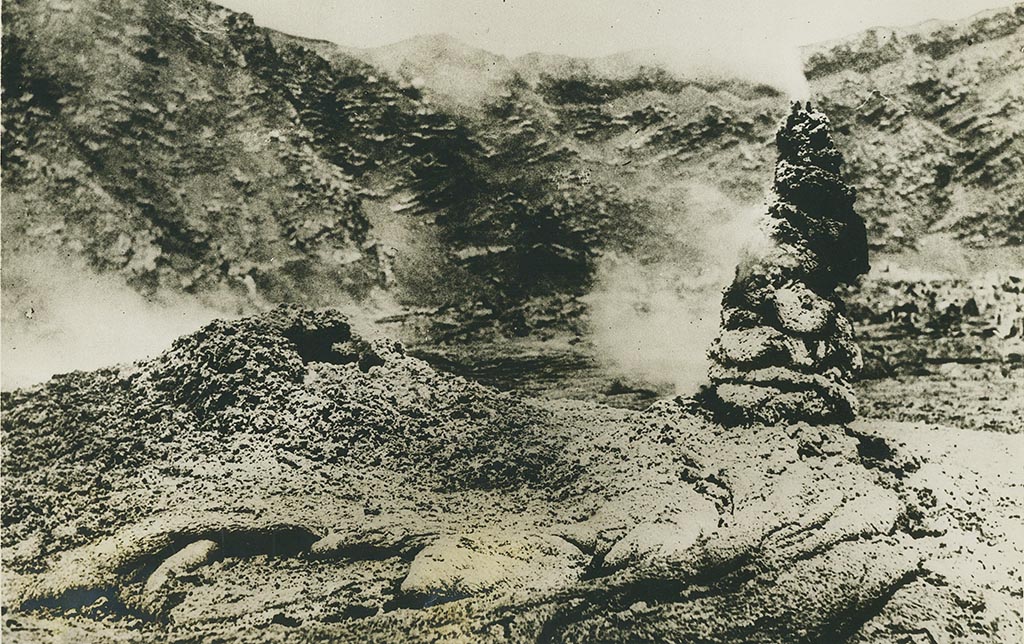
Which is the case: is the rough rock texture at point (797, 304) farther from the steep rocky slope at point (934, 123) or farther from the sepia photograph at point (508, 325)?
the steep rocky slope at point (934, 123)

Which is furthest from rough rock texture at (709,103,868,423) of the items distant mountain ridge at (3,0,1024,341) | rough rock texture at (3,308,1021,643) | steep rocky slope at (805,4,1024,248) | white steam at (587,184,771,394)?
steep rocky slope at (805,4,1024,248)

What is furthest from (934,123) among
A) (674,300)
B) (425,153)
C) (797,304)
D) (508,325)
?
(425,153)

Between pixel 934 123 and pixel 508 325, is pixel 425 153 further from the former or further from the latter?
pixel 934 123

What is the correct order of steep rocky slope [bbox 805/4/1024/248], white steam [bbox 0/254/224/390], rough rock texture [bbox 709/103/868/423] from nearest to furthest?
rough rock texture [bbox 709/103/868/423] < white steam [bbox 0/254/224/390] < steep rocky slope [bbox 805/4/1024/248]

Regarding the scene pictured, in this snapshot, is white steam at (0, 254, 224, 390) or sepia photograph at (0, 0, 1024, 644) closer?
sepia photograph at (0, 0, 1024, 644)

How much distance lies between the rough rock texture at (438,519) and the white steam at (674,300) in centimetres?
130

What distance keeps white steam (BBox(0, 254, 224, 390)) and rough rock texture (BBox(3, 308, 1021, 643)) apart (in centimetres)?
36

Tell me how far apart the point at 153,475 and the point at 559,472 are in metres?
2.54

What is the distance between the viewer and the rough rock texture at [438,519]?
395 centimetres

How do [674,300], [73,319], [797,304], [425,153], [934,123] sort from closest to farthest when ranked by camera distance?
[797,304] < [73,319] < [674,300] < [425,153] < [934,123]

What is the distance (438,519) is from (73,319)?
330cm

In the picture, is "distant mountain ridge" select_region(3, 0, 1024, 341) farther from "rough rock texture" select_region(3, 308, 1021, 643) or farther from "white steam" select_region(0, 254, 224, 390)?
"rough rock texture" select_region(3, 308, 1021, 643)

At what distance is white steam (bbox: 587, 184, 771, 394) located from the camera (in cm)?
648

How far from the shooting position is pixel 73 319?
5633mm
